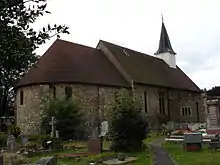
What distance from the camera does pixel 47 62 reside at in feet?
120

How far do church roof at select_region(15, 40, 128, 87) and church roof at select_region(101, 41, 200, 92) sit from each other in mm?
1768

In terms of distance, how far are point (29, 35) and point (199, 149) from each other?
15930mm

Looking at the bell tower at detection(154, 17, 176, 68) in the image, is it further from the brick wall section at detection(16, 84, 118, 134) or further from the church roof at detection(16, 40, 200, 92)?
the brick wall section at detection(16, 84, 118, 134)

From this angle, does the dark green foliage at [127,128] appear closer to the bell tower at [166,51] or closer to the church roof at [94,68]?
the church roof at [94,68]

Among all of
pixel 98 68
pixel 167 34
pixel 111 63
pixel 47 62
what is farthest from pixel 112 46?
pixel 167 34

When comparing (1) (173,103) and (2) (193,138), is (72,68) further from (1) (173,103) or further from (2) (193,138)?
(2) (193,138)

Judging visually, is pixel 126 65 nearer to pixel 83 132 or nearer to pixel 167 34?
pixel 83 132

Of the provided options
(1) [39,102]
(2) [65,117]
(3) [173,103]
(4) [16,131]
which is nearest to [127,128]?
(2) [65,117]

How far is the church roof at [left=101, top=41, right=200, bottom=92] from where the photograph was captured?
42.3 meters

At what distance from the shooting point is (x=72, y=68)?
119 ft

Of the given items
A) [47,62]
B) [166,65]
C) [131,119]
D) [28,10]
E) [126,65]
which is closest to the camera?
[28,10]

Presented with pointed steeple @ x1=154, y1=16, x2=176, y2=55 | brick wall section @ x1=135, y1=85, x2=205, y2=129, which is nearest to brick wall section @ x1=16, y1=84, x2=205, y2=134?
brick wall section @ x1=135, y1=85, x2=205, y2=129

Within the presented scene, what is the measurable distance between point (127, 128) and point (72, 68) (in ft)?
53.3

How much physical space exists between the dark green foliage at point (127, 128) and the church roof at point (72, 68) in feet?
44.0
